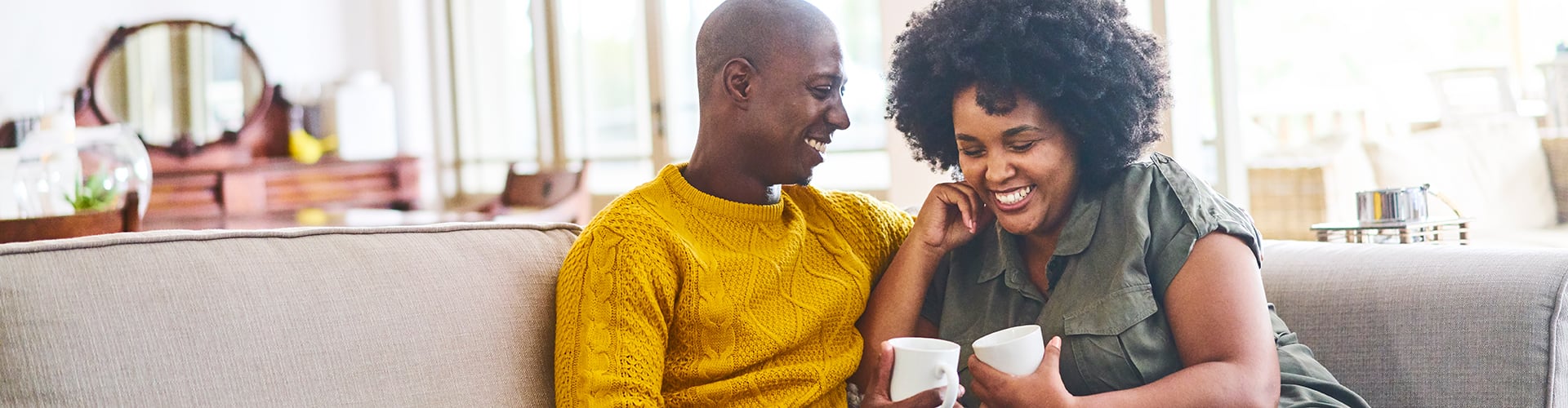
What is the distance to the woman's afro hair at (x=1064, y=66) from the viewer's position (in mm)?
1384

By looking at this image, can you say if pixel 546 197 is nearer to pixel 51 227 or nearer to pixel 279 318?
pixel 51 227

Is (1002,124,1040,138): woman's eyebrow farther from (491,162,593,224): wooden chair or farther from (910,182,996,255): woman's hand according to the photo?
(491,162,593,224): wooden chair

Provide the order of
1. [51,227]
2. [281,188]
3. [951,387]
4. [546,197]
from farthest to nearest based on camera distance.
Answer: [281,188] < [546,197] < [51,227] < [951,387]

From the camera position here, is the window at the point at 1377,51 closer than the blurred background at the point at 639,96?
No

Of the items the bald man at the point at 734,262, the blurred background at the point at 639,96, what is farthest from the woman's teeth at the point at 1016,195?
the blurred background at the point at 639,96

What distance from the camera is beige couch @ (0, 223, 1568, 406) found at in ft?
3.88

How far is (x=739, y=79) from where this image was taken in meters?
A: 1.48

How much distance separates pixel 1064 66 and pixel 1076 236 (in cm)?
20

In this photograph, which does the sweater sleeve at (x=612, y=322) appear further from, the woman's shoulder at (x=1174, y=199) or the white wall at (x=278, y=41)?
the white wall at (x=278, y=41)

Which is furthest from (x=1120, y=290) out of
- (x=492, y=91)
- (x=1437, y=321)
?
(x=492, y=91)

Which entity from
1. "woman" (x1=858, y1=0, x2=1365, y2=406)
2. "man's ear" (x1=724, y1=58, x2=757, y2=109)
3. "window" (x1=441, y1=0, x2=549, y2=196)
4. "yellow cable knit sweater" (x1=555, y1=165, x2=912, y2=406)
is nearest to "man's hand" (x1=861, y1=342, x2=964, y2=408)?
"woman" (x1=858, y1=0, x2=1365, y2=406)

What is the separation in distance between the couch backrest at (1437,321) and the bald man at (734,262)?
0.60 m

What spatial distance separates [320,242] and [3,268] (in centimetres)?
32

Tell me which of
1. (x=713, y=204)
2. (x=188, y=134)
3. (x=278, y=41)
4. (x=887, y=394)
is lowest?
(x=887, y=394)
